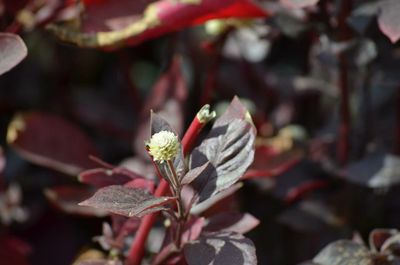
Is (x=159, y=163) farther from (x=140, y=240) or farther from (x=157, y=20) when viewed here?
(x=157, y=20)

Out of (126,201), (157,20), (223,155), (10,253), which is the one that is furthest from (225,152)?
(10,253)

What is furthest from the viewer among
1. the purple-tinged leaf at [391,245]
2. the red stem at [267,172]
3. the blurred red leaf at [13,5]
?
the blurred red leaf at [13,5]

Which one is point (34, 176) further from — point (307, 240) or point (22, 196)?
point (307, 240)

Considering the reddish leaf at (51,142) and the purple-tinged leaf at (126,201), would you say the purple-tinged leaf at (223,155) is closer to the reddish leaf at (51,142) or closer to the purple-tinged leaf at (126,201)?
the purple-tinged leaf at (126,201)

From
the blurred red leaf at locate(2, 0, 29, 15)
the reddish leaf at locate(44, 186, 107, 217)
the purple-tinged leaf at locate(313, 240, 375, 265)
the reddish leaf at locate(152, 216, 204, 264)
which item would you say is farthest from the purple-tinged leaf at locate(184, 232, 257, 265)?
the blurred red leaf at locate(2, 0, 29, 15)

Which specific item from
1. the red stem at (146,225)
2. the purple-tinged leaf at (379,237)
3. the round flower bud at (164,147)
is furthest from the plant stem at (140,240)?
the purple-tinged leaf at (379,237)

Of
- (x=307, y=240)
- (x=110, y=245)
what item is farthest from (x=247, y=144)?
(x=307, y=240)

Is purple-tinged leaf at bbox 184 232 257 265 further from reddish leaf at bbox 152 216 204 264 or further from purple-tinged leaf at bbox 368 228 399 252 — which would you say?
purple-tinged leaf at bbox 368 228 399 252
